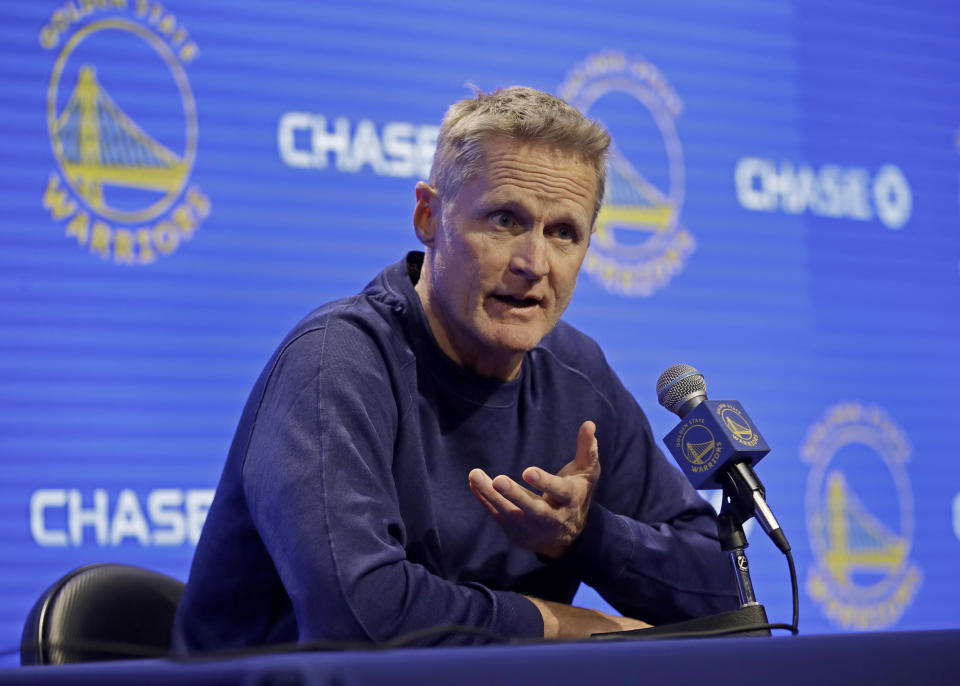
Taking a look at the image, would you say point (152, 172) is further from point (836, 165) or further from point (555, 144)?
point (836, 165)

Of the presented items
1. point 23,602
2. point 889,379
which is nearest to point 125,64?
point 23,602

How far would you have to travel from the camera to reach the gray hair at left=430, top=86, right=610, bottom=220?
1.63 m

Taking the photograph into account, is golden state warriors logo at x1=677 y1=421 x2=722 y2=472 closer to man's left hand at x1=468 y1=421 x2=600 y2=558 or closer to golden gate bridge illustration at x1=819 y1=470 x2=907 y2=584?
man's left hand at x1=468 y1=421 x2=600 y2=558

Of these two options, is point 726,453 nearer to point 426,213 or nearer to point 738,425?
point 738,425

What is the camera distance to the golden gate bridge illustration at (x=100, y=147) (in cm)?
233

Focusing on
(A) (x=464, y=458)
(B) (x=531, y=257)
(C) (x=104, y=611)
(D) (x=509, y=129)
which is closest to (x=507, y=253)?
(B) (x=531, y=257)

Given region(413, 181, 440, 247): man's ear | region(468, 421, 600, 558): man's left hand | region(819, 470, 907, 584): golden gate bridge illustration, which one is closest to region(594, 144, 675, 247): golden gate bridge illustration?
region(819, 470, 907, 584): golden gate bridge illustration

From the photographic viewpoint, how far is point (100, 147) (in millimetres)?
2350

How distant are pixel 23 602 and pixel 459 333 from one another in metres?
1.30

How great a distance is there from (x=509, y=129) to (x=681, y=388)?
562mm

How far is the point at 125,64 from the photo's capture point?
241 centimetres

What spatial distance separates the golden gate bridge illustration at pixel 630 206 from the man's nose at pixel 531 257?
1280 mm

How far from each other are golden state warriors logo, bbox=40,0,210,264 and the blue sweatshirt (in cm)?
88

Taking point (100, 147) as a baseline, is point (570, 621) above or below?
below
